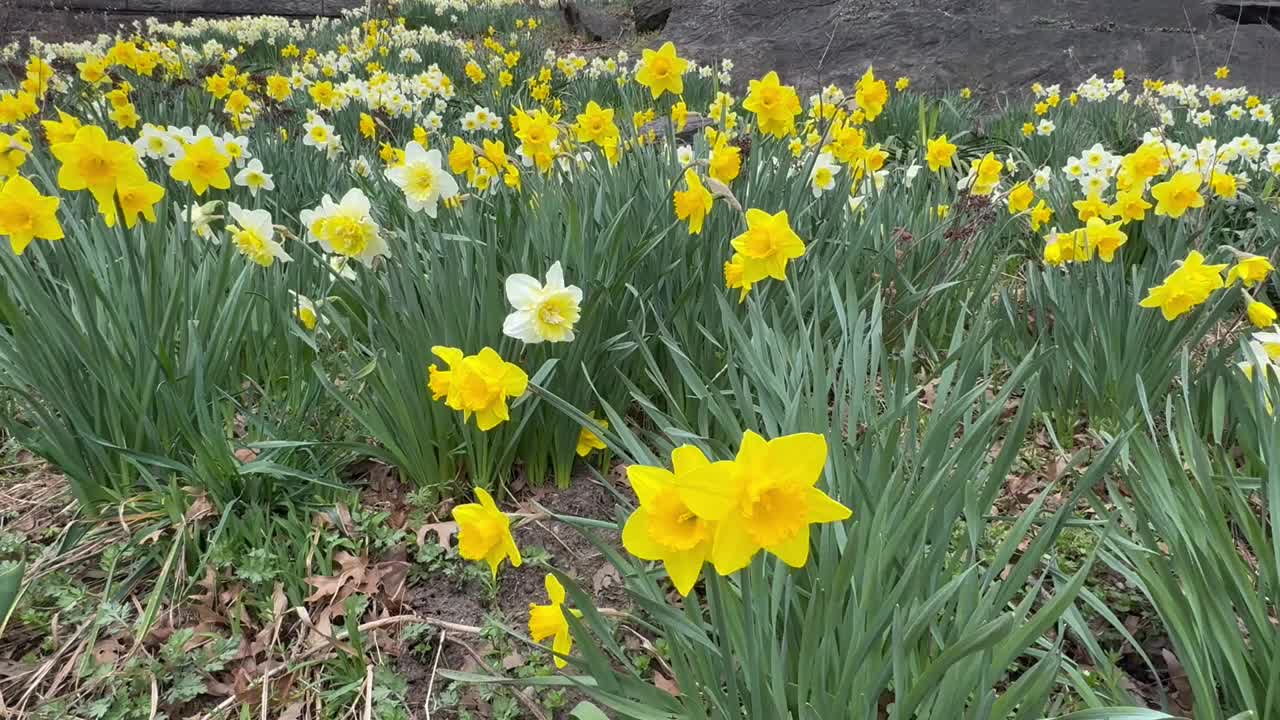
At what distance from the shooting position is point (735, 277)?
5.25 feet

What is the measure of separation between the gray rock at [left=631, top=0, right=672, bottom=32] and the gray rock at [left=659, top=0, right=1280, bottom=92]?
3396 mm

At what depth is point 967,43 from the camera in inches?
329

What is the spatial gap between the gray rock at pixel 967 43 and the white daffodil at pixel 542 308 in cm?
738

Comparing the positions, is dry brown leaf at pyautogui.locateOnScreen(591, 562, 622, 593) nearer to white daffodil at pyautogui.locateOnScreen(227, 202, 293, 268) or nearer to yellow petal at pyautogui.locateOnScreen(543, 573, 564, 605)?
yellow petal at pyautogui.locateOnScreen(543, 573, 564, 605)

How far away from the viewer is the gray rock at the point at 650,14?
12375 mm

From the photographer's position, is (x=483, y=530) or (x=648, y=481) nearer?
(x=648, y=481)

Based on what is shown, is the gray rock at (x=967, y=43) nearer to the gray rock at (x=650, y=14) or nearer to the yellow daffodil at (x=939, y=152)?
the gray rock at (x=650, y=14)

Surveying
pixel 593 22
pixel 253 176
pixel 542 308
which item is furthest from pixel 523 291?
pixel 593 22

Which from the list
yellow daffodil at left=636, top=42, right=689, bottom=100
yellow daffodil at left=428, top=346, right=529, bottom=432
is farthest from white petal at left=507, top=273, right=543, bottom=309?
→ yellow daffodil at left=636, top=42, right=689, bottom=100

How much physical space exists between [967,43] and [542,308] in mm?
8569

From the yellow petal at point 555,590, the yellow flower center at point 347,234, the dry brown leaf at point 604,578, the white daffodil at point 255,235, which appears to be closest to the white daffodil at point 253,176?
the white daffodil at point 255,235

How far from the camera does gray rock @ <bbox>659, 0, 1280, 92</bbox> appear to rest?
27.5ft

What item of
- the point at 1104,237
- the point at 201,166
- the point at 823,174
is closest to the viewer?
the point at 201,166

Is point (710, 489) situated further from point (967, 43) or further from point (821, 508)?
point (967, 43)
